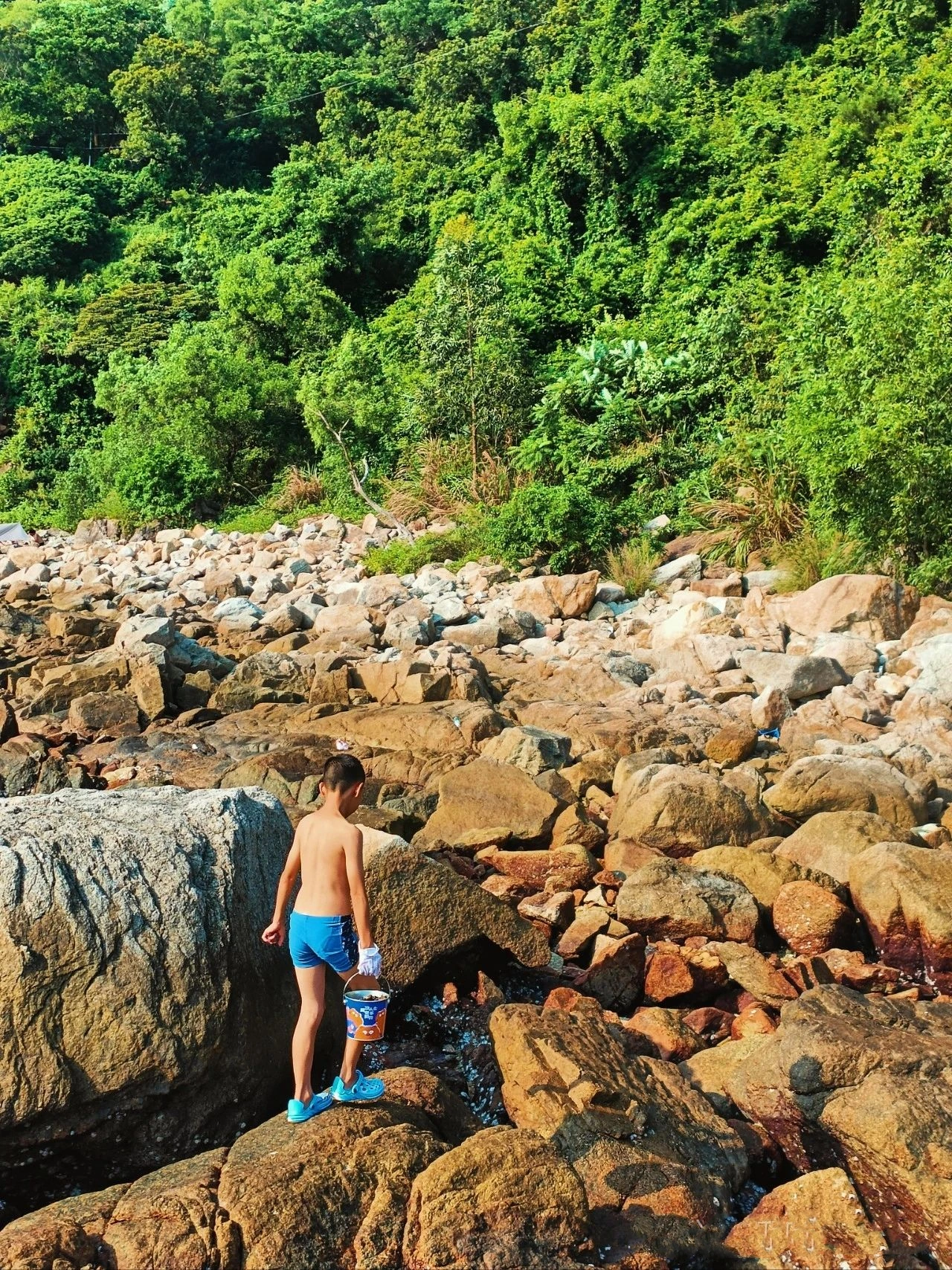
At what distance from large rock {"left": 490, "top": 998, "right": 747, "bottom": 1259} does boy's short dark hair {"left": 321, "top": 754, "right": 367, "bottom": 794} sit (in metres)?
1.37

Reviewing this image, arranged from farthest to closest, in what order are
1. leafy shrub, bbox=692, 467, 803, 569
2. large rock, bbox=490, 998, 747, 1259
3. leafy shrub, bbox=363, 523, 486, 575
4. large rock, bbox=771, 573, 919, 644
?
1. leafy shrub, bbox=363, 523, 486, 575
2. leafy shrub, bbox=692, 467, 803, 569
3. large rock, bbox=771, 573, 919, 644
4. large rock, bbox=490, 998, 747, 1259

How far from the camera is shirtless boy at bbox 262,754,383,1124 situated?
3.76 m

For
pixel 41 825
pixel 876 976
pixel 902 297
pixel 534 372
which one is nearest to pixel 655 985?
pixel 876 976

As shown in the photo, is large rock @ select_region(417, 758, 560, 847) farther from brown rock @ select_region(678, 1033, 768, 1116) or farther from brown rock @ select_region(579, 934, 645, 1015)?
brown rock @ select_region(678, 1033, 768, 1116)

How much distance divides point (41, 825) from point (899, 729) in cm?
727

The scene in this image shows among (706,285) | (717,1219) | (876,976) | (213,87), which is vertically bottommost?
(876,976)

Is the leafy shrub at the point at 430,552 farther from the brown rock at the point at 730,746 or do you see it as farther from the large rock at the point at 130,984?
the large rock at the point at 130,984

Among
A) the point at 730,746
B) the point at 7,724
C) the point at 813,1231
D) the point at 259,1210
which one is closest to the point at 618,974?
the point at 813,1231

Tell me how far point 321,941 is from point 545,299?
816 inches

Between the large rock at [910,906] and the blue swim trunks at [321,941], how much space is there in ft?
11.2

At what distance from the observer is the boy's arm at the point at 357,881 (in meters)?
3.77

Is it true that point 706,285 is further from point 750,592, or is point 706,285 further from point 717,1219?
point 717,1219

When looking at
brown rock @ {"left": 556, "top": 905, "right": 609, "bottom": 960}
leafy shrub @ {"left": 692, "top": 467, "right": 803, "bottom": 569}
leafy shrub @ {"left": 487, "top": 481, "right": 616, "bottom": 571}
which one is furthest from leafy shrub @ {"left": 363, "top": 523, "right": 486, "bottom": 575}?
brown rock @ {"left": 556, "top": 905, "right": 609, "bottom": 960}

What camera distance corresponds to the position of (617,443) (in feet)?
57.9
